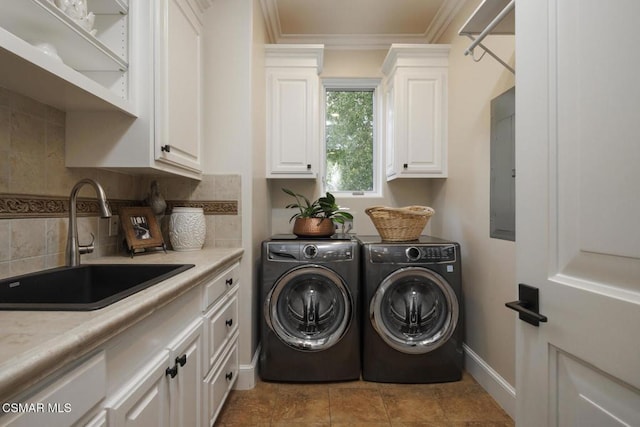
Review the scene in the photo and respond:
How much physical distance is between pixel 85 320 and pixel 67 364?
0.36ft

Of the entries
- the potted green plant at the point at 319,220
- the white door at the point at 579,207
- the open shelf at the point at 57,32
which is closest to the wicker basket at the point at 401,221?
the potted green plant at the point at 319,220

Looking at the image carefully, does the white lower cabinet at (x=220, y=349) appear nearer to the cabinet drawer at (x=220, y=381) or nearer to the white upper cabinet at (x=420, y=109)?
the cabinet drawer at (x=220, y=381)

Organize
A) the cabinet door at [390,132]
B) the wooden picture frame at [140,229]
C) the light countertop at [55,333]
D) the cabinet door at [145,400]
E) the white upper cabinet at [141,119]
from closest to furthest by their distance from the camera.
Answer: the light countertop at [55,333] → the cabinet door at [145,400] → the white upper cabinet at [141,119] → the wooden picture frame at [140,229] → the cabinet door at [390,132]

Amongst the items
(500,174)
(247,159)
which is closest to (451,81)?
(500,174)

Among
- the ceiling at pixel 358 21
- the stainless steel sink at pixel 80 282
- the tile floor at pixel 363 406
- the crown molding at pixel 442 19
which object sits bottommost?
the tile floor at pixel 363 406

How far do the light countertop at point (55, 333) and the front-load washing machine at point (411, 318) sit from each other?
4.31ft

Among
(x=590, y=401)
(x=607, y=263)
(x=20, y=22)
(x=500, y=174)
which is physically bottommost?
(x=590, y=401)

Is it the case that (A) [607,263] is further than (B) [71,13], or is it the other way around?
(B) [71,13]

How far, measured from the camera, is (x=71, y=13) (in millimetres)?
1076

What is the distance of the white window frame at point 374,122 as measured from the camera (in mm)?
2984

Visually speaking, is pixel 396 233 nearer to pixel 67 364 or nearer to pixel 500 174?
pixel 500 174

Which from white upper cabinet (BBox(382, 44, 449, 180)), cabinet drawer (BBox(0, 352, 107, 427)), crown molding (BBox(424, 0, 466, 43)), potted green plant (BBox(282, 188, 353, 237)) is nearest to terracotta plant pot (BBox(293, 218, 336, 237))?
potted green plant (BBox(282, 188, 353, 237))

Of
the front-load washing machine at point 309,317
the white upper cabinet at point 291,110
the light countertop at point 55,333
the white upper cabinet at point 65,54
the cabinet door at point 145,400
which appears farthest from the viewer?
the white upper cabinet at point 291,110

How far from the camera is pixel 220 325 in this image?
5.07 ft
